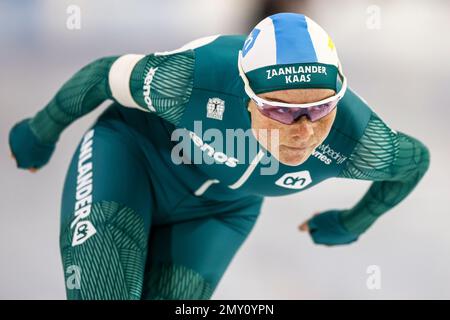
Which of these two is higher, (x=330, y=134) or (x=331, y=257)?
(x=330, y=134)

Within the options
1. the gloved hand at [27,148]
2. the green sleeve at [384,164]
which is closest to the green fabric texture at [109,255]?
the gloved hand at [27,148]

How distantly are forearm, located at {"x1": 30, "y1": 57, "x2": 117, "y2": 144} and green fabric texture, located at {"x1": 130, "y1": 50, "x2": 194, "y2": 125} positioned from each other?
0.14 meters

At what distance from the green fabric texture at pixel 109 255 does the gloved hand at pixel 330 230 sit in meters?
0.81

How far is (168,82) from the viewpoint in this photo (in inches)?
95.5

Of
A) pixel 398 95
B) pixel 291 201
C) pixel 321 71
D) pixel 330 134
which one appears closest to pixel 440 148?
pixel 398 95

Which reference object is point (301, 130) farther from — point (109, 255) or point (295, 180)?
point (109, 255)

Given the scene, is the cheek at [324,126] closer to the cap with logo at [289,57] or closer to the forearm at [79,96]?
the cap with logo at [289,57]

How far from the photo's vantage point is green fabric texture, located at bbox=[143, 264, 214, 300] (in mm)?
2717

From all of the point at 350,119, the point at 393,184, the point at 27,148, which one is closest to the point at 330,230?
the point at 393,184

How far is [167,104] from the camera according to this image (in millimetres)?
2453

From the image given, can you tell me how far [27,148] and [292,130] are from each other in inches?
43.0
